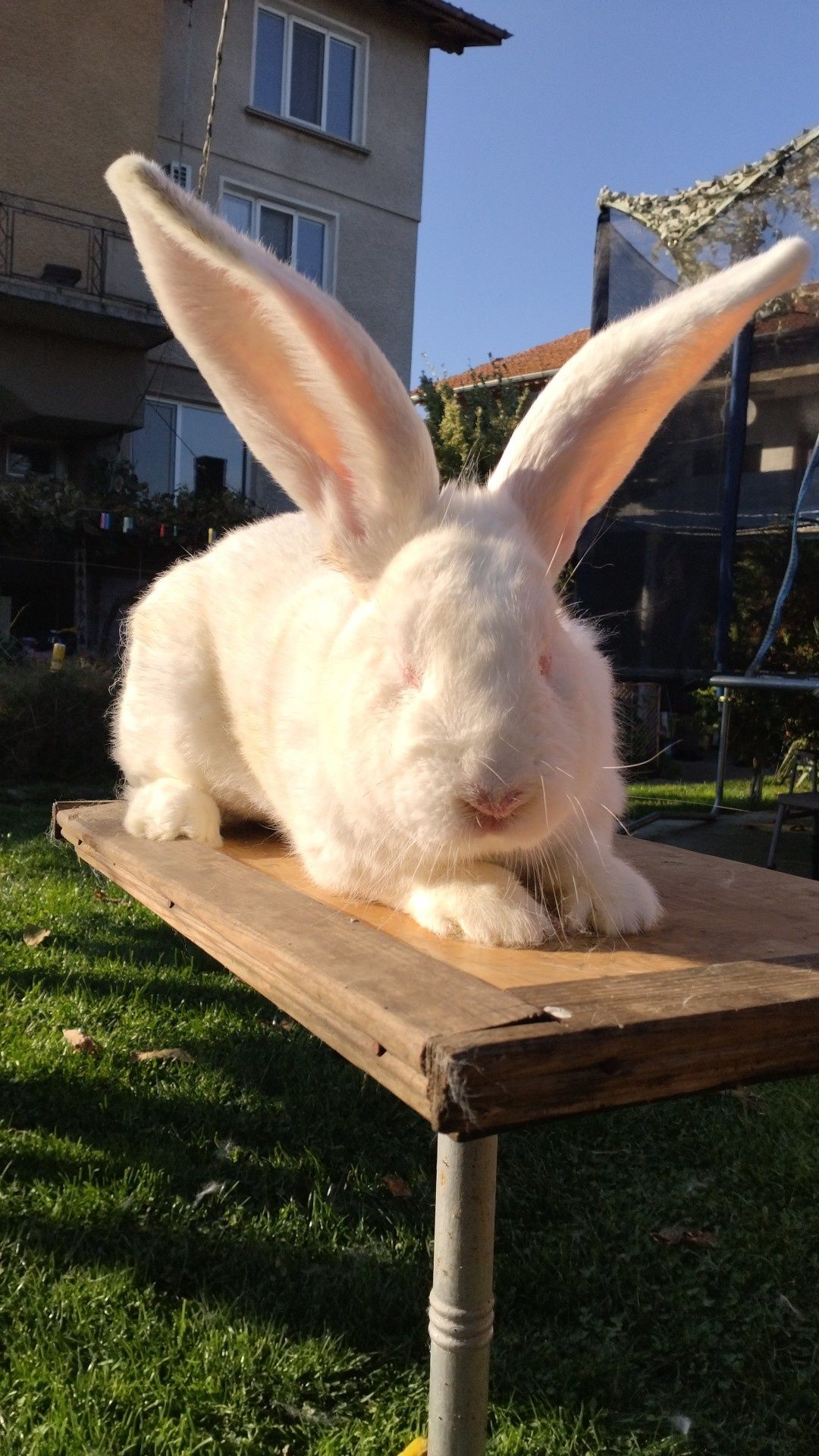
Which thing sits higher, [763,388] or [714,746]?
[763,388]

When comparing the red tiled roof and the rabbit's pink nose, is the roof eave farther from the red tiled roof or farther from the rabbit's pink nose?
the rabbit's pink nose

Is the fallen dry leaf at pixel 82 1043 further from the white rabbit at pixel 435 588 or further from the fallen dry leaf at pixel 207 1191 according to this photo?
the white rabbit at pixel 435 588

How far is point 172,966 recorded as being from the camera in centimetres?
412

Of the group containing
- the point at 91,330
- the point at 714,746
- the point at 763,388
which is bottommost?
the point at 714,746

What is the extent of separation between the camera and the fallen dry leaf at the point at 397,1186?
105 inches

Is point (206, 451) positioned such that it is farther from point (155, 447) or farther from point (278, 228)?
point (278, 228)

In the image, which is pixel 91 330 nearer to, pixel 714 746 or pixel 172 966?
pixel 714 746

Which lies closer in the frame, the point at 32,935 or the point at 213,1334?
the point at 213,1334

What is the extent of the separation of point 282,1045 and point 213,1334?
1.35 metres

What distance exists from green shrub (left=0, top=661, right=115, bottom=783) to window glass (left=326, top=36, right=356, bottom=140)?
9974mm

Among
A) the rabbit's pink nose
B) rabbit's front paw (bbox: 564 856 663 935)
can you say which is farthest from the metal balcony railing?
the rabbit's pink nose

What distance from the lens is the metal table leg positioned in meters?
1.33

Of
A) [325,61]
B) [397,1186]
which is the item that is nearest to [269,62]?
[325,61]

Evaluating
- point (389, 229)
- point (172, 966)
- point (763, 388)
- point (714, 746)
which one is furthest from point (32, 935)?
point (389, 229)
